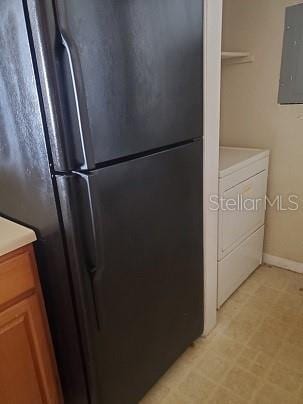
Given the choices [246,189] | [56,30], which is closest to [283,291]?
[246,189]

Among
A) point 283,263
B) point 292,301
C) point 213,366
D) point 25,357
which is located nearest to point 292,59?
point 283,263

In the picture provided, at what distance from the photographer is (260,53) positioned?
83.6 inches

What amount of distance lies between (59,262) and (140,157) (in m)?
0.46

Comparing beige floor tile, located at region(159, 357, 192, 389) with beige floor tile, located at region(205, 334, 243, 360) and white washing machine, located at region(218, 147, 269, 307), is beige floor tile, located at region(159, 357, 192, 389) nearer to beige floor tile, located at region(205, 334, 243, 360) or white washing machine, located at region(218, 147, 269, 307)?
beige floor tile, located at region(205, 334, 243, 360)

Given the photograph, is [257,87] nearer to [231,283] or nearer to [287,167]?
[287,167]

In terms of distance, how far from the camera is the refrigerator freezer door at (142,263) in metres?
1.05

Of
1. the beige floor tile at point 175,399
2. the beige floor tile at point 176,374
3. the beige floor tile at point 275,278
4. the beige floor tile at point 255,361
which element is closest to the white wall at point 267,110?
the beige floor tile at point 275,278

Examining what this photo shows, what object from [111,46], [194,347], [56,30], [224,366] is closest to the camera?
[56,30]

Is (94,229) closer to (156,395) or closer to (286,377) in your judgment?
(156,395)

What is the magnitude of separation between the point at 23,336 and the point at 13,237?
14.3 inches

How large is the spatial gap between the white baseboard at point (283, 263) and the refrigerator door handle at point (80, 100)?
6.54 ft

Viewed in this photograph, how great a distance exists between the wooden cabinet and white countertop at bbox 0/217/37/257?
3cm

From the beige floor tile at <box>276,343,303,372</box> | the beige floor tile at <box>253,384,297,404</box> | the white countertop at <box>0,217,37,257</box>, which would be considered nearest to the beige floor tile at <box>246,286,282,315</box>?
the beige floor tile at <box>276,343,303,372</box>

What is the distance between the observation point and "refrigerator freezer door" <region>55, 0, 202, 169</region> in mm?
842
